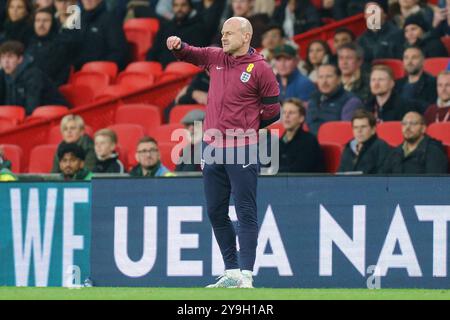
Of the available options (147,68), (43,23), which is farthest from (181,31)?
(43,23)

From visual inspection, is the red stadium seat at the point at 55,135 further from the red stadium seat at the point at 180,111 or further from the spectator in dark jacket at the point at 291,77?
the spectator in dark jacket at the point at 291,77

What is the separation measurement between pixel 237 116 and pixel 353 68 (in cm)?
560

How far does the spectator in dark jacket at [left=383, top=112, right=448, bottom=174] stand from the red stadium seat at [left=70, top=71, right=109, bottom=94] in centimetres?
570

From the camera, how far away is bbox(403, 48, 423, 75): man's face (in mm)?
14383

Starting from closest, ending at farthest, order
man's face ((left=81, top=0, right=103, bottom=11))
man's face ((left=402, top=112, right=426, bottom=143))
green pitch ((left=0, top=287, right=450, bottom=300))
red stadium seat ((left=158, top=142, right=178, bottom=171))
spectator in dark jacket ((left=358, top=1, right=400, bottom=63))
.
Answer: green pitch ((left=0, top=287, right=450, bottom=300)) → man's face ((left=402, top=112, right=426, bottom=143)) → red stadium seat ((left=158, top=142, right=178, bottom=171)) → spectator in dark jacket ((left=358, top=1, right=400, bottom=63)) → man's face ((left=81, top=0, right=103, bottom=11))

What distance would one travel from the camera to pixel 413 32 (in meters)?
15.2

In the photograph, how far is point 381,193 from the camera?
1106cm

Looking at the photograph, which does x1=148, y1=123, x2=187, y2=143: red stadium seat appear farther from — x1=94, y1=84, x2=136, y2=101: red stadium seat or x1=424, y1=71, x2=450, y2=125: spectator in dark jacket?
x1=424, y1=71, x2=450, y2=125: spectator in dark jacket

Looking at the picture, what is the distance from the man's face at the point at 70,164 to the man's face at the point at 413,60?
3.65 metres

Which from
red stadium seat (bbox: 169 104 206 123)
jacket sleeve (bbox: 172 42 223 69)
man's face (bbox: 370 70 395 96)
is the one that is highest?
man's face (bbox: 370 70 395 96)

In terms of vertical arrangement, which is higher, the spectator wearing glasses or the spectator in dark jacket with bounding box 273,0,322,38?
the spectator in dark jacket with bounding box 273,0,322,38

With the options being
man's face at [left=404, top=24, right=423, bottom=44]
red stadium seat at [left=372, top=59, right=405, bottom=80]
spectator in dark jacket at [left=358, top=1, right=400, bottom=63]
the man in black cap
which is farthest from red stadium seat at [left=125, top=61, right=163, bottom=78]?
the man in black cap

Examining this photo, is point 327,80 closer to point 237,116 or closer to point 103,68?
point 103,68

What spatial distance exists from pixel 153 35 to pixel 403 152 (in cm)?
638
